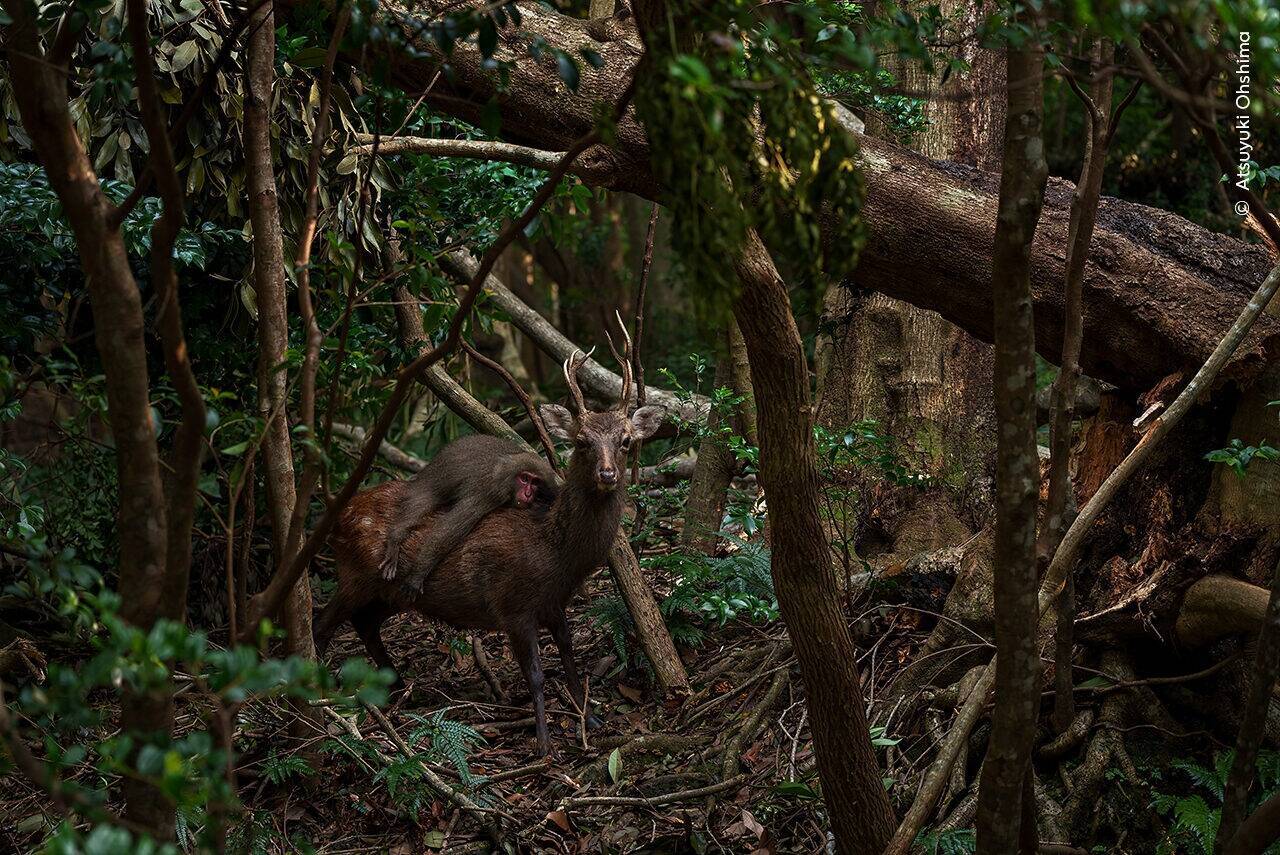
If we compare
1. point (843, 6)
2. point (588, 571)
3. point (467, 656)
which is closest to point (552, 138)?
point (843, 6)

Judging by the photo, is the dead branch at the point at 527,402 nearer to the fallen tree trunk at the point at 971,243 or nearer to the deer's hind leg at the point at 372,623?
the deer's hind leg at the point at 372,623

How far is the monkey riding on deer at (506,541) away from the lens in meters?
6.44

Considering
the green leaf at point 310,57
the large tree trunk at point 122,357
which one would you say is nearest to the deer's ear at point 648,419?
the green leaf at point 310,57

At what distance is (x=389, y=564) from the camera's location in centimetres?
660

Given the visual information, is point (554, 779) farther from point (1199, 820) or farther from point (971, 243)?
point (971, 243)

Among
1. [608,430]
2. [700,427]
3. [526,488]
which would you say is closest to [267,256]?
[608,430]

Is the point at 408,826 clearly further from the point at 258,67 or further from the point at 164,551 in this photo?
the point at 258,67

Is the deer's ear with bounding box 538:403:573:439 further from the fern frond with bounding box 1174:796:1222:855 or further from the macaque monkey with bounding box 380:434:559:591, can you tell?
the fern frond with bounding box 1174:796:1222:855

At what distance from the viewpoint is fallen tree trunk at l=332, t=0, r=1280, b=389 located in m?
5.12

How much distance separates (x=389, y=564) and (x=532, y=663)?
0.97 meters

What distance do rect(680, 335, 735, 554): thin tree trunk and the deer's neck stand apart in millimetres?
1026

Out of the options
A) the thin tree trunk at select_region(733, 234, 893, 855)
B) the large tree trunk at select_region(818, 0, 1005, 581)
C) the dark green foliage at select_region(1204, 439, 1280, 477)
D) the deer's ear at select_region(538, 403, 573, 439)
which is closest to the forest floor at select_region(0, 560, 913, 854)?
the thin tree trunk at select_region(733, 234, 893, 855)

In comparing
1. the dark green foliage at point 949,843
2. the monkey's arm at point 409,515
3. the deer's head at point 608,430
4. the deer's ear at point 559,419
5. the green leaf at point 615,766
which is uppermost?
the deer's head at point 608,430

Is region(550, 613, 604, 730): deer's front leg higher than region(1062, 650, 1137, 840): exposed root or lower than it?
lower
